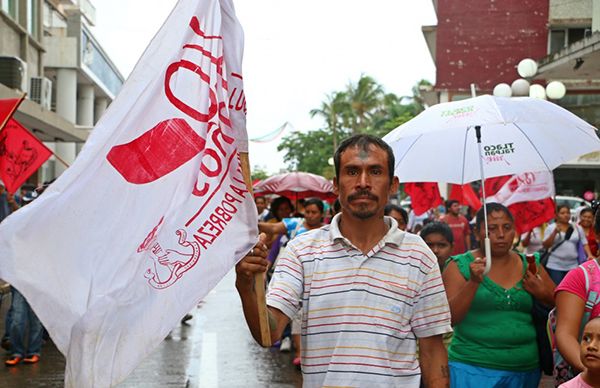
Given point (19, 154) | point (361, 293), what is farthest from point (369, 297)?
point (19, 154)

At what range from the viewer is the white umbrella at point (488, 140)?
564cm

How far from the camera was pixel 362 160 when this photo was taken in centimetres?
350

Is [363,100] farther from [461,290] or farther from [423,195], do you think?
[461,290]

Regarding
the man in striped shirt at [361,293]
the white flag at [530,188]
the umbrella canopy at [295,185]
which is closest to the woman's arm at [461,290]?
the man in striped shirt at [361,293]

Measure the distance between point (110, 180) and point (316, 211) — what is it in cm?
623

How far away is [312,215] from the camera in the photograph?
368 inches

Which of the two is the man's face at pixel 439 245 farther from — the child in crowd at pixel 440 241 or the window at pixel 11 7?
the window at pixel 11 7

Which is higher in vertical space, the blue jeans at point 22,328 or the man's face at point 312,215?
the man's face at point 312,215

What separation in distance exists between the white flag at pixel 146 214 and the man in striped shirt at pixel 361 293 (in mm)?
238

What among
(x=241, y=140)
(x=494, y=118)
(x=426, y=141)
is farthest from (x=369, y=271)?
(x=426, y=141)

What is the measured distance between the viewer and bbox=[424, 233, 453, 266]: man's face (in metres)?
6.50

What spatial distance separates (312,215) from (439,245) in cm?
296

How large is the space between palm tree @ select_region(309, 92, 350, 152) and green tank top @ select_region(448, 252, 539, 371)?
59550 millimetres

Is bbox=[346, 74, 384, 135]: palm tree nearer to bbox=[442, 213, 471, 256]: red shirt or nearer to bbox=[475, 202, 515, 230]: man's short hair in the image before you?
bbox=[442, 213, 471, 256]: red shirt
